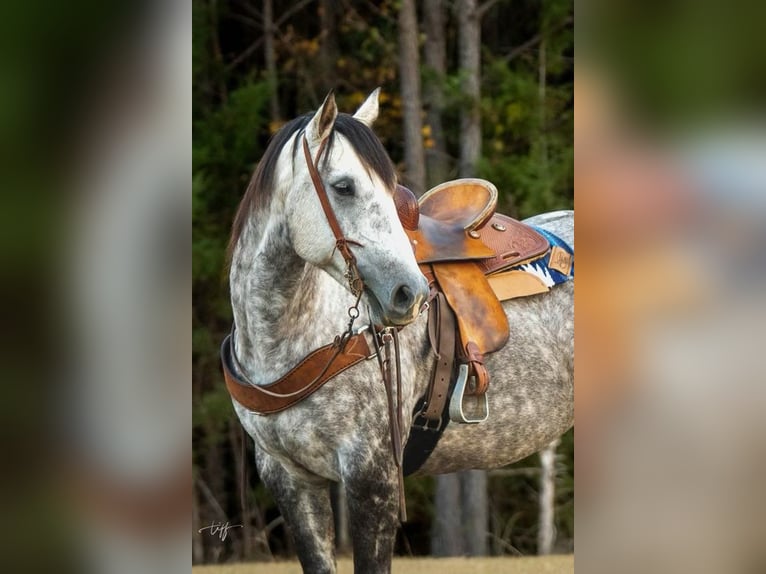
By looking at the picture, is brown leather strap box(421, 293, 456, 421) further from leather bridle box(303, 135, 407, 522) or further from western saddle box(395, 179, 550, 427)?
leather bridle box(303, 135, 407, 522)

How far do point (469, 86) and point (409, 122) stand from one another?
1.72ft

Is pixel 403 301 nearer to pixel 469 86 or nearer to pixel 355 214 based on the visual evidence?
pixel 355 214

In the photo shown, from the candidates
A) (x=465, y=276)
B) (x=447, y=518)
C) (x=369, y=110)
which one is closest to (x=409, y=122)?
(x=447, y=518)

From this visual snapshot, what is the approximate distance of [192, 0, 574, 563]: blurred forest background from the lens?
19.7 ft

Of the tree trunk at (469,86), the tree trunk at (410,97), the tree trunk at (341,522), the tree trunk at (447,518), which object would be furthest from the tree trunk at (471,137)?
the tree trunk at (341,522)

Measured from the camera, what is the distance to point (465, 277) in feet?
10.6

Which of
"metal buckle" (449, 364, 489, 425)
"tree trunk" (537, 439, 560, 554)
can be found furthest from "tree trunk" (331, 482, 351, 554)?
"metal buckle" (449, 364, 489, 425)

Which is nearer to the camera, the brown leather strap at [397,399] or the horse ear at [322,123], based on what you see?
the horse ear at [322,123]

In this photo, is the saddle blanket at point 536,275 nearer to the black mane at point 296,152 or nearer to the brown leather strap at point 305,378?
the brown leather strap at point 305,378

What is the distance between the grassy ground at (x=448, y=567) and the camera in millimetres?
4582

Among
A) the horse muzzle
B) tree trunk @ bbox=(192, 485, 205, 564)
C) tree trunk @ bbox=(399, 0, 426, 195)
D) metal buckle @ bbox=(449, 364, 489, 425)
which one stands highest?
tree trunk @ bbox=(399, 0, 426, 195)
